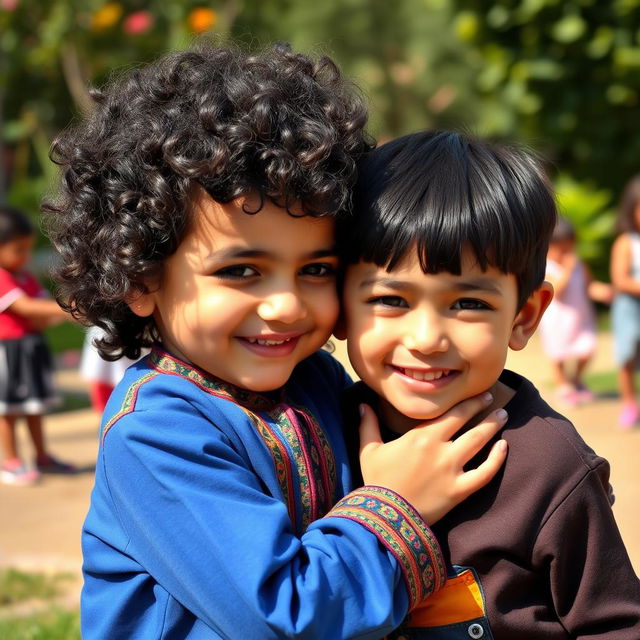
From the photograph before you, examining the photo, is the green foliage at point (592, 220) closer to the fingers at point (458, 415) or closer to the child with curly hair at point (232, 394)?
the fingers at point (458, 415)

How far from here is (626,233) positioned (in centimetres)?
761

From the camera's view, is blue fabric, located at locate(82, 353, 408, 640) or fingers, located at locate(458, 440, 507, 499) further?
fingers, located at locate(458, 440, 507, 499)

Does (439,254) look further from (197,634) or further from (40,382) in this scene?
(40,382)

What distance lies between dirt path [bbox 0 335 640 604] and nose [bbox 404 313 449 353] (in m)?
2.92

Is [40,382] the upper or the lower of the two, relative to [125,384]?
lower

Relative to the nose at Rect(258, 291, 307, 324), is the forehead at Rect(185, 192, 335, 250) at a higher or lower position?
higher

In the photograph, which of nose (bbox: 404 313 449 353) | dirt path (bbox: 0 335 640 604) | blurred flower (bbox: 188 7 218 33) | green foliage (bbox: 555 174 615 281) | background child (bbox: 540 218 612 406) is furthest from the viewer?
blurred flower (bbox: 188 7 218 33)

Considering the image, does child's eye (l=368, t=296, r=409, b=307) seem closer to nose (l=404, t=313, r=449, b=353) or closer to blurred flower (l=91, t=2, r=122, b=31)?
nose (l=404, t=313, r=449, b=353)

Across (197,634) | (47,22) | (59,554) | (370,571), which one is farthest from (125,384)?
(47,22)

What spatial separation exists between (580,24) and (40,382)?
7106 millimetres

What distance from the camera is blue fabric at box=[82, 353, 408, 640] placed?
1.59 m

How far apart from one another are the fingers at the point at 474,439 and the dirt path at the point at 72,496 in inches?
109

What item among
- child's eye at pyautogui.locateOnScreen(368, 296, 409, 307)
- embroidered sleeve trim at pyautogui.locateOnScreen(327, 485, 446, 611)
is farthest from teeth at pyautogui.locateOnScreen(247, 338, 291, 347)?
embroidered sleeve trim at pyautogui.locateOnScreen(327, 485, 446, 611)

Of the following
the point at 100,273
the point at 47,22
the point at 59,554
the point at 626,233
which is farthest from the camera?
the point at 47,22
